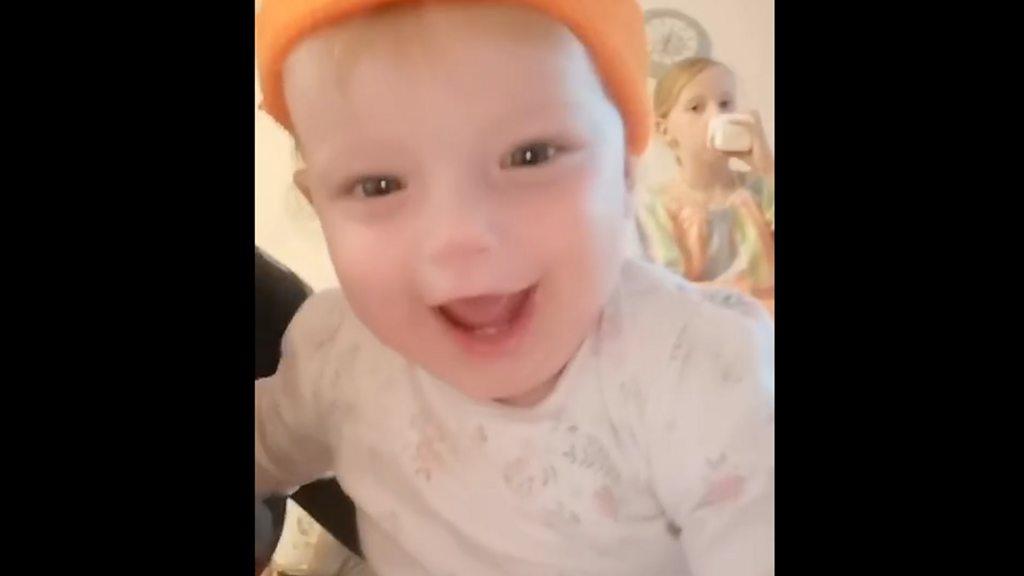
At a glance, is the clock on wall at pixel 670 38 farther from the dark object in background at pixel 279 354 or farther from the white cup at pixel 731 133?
the dark object in background at pixel 279 354

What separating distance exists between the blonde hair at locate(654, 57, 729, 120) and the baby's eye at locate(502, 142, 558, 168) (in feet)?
0.39

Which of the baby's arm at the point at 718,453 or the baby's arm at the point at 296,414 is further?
the baby's arm at the point at 296,414

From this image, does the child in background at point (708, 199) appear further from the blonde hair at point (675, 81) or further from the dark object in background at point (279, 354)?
the dark object in background at point (279, 354)

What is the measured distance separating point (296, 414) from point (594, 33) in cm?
50

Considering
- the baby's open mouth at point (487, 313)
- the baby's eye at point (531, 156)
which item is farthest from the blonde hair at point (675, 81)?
the baby's open mouth at point (487, 313)

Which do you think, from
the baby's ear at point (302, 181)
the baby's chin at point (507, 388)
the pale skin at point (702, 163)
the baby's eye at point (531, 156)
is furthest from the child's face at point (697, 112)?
the baby's ear at point (302, 181)

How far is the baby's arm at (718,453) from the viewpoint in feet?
3.47

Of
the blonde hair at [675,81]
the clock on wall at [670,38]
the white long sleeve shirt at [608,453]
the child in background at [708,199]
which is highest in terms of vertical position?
the clock on wall at [670,38]

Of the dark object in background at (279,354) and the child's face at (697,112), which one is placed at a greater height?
the child's face at (697,112)

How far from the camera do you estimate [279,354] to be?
117 cm
